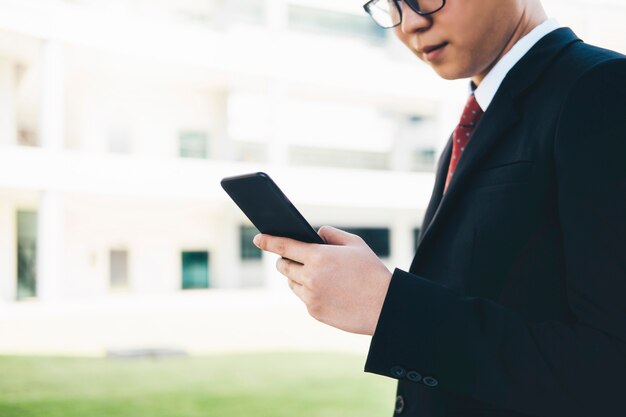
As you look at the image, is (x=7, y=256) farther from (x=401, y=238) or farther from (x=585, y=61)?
(x=585, y=61)

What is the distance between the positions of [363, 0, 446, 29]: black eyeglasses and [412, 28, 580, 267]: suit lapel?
0.55 feet

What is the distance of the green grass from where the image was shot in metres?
5.22

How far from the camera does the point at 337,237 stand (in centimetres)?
94

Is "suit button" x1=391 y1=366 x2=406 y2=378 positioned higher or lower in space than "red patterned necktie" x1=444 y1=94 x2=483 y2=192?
lower

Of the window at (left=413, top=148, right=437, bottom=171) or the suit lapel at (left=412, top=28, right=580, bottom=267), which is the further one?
the window at (left=413, top=148, right=437, bottom=171)

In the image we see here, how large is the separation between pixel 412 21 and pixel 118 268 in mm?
17269

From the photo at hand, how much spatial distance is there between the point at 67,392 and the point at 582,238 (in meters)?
5.96

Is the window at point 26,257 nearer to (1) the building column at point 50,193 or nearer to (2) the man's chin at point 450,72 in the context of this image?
(1) the building column at point 50,193

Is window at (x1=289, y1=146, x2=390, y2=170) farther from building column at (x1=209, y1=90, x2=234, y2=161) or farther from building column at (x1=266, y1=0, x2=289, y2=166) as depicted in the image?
building column at (x1=266, y1=0, x2=289, y2=166)

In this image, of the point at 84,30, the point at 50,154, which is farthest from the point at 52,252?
the point at 84,30

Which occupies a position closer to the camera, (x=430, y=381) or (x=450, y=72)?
(x=430, y=381)

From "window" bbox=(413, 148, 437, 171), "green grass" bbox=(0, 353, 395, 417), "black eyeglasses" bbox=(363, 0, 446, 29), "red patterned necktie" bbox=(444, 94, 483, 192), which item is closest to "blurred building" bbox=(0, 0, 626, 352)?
"window" bbox=(413, 148, 437, 171)

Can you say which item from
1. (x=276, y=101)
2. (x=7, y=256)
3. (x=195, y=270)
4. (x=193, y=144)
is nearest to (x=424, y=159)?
(x=276, y=101)

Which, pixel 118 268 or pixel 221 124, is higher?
pixel 221 124
